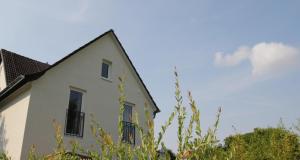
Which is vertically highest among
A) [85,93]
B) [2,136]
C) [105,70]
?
[105,70]

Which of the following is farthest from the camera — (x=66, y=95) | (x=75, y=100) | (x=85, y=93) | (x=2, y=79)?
(x=2, y=79)

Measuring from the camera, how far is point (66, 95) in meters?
15.3

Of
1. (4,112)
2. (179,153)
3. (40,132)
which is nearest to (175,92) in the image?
(179,153)

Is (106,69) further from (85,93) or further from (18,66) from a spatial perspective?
(18,66)

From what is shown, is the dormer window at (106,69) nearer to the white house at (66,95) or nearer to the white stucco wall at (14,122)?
the white house at (66,95)

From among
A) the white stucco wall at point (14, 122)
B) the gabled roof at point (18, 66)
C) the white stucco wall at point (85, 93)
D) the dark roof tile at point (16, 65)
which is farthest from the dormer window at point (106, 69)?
the white stucco wall at point (14, 122)

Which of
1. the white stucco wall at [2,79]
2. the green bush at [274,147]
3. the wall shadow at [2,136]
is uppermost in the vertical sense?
the white stucco wall at [2,79]

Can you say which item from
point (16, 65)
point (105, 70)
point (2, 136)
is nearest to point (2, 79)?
point (16, 65)

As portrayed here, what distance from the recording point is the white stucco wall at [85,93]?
1388 cm

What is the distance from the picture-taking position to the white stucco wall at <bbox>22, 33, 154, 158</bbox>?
13.9 meters

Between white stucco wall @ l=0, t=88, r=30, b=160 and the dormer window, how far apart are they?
4.42 meters

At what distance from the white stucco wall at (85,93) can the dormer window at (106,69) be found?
23cm

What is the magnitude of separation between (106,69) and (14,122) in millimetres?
5560

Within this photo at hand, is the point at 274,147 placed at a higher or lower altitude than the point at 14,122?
lower
